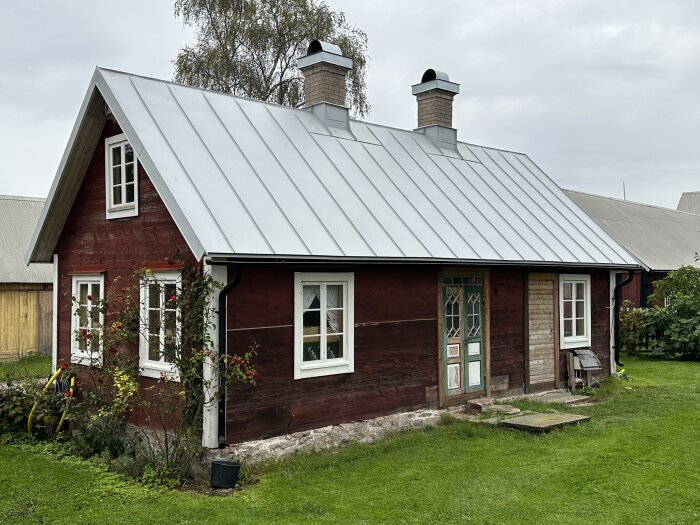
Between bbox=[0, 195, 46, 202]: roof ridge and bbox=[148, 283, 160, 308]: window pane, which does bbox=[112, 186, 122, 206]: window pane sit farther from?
bbox=[0, 195, 46, 202]: roof ridge

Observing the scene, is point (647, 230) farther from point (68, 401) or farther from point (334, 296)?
point (68, 401)

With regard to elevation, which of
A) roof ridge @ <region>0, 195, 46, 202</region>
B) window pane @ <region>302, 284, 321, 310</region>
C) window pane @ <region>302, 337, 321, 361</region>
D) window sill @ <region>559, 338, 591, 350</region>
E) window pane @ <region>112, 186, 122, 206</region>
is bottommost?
window sill @ <region>559, 338, 591, 350</region>

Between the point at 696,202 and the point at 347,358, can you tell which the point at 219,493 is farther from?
the point at 696,202

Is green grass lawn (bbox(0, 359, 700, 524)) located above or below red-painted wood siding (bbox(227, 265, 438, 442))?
below

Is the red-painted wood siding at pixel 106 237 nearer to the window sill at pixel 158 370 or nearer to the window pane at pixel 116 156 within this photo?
the window pane at pixel 116 156

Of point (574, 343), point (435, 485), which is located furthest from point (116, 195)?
point (574, 343)

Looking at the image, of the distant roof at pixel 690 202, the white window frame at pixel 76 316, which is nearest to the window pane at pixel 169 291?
the white window frame at pixel 76 316

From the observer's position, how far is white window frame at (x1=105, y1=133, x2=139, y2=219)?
10.6 m

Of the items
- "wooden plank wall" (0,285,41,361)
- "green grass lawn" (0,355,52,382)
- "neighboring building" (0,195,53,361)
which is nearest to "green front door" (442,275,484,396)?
"green grass lawn" (0,355,52,382)

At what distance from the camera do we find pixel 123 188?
35.7ft

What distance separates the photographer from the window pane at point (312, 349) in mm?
9977

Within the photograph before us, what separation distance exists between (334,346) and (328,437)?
126 centimetres

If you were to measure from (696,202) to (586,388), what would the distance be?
37313 millimetres

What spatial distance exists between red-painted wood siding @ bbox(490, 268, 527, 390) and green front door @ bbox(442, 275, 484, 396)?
0.35 metres
